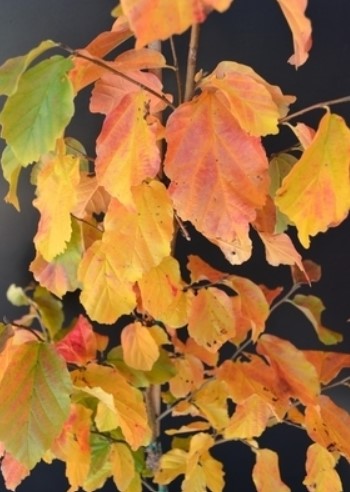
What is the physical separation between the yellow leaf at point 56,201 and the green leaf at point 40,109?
0.27ft

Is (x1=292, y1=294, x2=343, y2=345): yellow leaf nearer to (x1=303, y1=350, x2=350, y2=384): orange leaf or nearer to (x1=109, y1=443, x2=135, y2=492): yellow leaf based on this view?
(x1=303, y1=350, x2=350, y2=384): orange leaf

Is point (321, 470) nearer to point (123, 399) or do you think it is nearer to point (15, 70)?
point (123, 399)

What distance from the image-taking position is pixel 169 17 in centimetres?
36

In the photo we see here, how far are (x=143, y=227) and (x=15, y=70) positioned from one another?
173 mm

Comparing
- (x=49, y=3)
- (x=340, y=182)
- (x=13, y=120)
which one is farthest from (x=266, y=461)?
(x=49, y=3)

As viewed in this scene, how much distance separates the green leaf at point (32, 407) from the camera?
560mm

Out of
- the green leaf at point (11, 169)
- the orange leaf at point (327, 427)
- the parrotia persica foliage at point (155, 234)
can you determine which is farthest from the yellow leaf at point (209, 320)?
the green leaf at point (11, 169)

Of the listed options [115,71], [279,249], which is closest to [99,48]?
[115,71]

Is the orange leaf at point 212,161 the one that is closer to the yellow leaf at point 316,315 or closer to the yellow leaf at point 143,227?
the yellow leaf at point 143,227

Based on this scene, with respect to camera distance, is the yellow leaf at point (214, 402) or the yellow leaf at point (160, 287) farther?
the yellow leaf at point (214, 402)

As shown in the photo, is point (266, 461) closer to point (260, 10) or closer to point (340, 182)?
point (340, 182)

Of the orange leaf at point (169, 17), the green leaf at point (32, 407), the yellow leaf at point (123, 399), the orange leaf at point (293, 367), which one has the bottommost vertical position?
the orange leaf at point (293, 367)

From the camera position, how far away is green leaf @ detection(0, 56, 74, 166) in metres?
0.47

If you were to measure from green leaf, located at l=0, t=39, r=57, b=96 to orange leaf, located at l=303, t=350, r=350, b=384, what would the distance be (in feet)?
1.65
